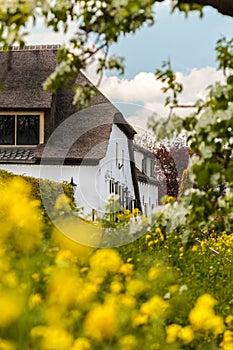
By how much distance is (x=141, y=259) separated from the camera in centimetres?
706

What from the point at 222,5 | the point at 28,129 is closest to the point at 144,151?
the point at 28,129

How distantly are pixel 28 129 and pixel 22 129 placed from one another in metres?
0.22

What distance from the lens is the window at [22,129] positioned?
24.4 metres

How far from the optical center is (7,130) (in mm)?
24547

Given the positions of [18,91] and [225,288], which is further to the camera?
[18,91]

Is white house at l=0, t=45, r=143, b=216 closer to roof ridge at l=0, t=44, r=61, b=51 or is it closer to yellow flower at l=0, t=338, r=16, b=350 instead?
roof ridge at l=0, t=44, r=61, b=51

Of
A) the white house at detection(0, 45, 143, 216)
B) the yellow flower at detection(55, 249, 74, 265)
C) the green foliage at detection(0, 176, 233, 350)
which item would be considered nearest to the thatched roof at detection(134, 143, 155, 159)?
the white house at detection(0, 45, 143, 216)

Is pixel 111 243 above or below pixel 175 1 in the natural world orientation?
below

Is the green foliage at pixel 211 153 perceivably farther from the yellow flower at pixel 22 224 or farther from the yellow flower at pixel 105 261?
the yellow flower at pixel 22 224

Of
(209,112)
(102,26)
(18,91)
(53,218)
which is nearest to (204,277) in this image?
(53,218)

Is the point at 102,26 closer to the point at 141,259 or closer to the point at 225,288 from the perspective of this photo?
the point at 141,259

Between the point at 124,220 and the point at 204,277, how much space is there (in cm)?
119

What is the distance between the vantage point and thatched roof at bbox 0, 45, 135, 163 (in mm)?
23844

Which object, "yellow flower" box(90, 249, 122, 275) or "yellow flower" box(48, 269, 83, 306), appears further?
"yellow flower" box(90, 249, 122, 275)
